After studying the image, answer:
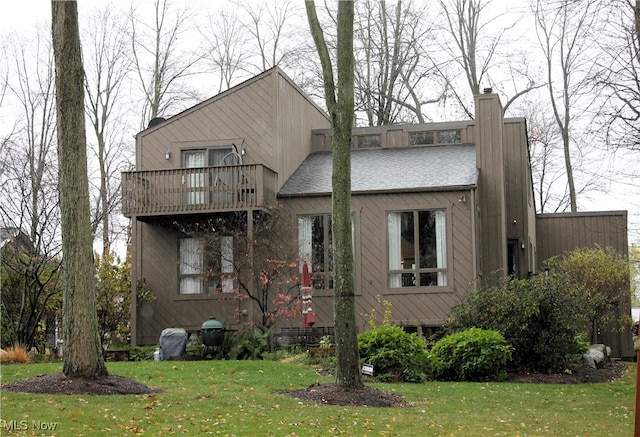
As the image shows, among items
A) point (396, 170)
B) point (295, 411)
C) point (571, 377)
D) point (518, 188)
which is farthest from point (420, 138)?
point (295, 411)

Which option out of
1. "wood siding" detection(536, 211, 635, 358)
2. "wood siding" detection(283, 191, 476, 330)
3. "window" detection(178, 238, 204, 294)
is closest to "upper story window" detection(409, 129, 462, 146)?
"wood siding" detection(283, 191, 476, 330)

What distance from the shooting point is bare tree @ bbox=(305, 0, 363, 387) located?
11.8 meters

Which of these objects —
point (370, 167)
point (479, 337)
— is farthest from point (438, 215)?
point (479, 337)

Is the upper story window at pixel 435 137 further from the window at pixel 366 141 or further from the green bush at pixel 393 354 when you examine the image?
the green bush at pixel 393 354

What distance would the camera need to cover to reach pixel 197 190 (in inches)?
787

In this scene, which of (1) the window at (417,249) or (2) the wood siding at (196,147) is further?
(2) the wood siding at (196,147)

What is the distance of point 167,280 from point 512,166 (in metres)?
10.0

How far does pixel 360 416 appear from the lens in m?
9.97

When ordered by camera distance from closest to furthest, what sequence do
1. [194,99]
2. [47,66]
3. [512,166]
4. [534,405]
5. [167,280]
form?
[534,405]
[167,280]
[512,166]
[47,66]
[194,99]

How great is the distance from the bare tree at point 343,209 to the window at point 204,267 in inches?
324

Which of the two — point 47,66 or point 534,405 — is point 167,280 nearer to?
point 47,66

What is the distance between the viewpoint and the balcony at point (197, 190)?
64.5 feet

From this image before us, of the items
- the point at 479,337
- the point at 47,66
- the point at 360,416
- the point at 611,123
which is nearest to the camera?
the point at 360,416

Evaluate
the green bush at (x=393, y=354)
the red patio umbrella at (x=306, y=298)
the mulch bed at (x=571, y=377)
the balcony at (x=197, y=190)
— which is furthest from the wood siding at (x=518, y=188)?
the green bush at (x=393, y=354)
